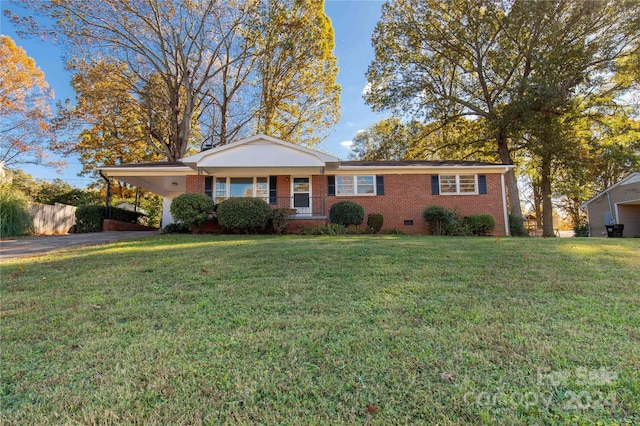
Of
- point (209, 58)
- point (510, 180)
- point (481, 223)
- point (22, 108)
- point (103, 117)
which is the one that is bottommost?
point (481, 223)

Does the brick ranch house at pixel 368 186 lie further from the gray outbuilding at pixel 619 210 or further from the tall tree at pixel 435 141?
the gray outbuilding at pixel 619 210

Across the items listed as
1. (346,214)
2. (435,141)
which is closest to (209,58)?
(346,214)

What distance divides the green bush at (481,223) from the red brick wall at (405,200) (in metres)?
0.79

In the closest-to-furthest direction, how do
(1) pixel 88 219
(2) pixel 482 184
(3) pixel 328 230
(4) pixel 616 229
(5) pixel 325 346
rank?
(5) pixel 325 346, (3) pixel 328 230, (2) pixel 482 184, (1) pixel 88 219, (4) pixel 616 229

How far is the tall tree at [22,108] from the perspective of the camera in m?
18.1

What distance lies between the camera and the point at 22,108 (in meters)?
18.7

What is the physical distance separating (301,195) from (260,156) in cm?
250

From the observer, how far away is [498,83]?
17.6m

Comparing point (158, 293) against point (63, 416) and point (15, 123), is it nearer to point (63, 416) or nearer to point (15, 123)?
point (63, 416)

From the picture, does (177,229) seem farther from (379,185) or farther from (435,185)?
(435,185)

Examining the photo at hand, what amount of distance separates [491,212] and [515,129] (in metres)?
5.01

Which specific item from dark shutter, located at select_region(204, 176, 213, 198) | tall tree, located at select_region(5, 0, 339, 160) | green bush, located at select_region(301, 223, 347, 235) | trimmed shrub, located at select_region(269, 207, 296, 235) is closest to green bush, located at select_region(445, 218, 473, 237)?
green bush, located at select_region(301, 223, 347, 235)

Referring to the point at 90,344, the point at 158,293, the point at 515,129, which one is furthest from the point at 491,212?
the point at 90,344

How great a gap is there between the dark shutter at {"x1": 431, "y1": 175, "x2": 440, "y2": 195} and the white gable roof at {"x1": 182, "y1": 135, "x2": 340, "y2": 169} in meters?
4.53
